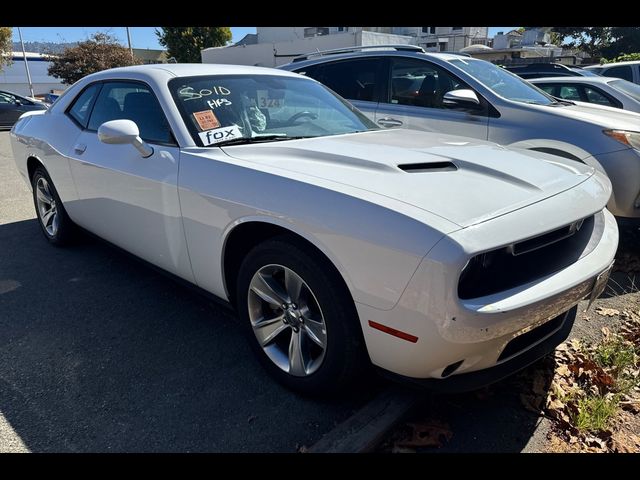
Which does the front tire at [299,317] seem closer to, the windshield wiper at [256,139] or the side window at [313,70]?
the windshield wiper at [256,139]

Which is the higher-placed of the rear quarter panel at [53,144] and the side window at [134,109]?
the side window at [134,109]

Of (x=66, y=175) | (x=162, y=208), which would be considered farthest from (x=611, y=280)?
(x=66, y=175)

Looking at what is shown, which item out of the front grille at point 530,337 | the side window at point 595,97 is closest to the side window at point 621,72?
the side window at point 595,97

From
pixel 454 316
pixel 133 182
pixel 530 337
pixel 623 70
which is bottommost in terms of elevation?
pixel 530 337

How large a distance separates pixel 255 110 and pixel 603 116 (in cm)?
339

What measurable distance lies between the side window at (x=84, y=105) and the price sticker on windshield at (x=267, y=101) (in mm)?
1507

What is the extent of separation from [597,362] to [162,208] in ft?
8.59

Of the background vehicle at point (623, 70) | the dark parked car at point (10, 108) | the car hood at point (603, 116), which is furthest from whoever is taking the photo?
the dark parked car at point (10, 108)

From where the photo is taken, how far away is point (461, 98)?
463 cm

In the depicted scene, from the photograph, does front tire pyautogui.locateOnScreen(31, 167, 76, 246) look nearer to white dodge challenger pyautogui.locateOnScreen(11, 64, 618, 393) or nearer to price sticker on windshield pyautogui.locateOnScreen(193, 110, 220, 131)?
white dodge challenger pyautogui.locateOnScreen(11, 64, 618, 393)

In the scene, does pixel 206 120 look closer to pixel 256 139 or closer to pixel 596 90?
pixel 256 139

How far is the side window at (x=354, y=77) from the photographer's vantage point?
215 inches

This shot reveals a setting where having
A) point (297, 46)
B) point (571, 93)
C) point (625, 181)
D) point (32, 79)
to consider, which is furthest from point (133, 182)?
point (32, 79)

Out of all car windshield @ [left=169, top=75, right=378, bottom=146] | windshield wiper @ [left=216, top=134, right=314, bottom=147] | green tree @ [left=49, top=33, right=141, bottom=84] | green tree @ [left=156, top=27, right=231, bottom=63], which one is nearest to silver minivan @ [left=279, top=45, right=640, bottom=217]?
car windshield @ [left=169, top=75, right=378, bottom=146]
